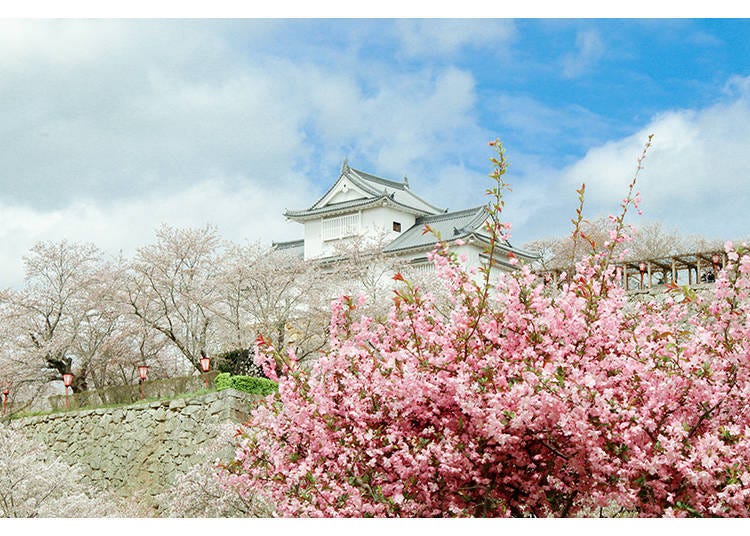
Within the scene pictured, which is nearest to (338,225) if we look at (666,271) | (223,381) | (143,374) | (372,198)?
(372,198)

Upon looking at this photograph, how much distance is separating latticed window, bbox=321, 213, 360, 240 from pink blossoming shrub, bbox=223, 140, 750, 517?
9.72 metres

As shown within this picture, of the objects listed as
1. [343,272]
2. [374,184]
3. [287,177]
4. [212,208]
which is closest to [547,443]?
[287,177]

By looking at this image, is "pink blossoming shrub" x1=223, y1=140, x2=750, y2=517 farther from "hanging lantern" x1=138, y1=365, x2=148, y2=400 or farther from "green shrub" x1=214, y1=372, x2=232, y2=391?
"hanging lantern" x1=138, y1=365, x2=148, y2=400

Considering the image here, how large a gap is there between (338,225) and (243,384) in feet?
17.1

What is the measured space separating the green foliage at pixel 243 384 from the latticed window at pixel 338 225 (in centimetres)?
474

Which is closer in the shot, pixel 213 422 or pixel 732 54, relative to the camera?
pixel 732 54

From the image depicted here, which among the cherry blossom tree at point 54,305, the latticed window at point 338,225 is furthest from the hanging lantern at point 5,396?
the latticed window at point 338,225

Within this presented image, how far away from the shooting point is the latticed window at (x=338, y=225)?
12.8 meters

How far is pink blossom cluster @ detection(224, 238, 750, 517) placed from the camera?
2514mm
